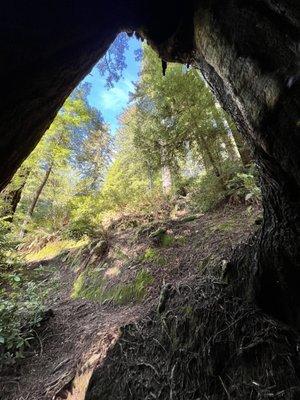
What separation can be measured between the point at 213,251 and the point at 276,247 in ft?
9.85

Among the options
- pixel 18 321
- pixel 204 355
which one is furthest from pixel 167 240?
pixel 204 355

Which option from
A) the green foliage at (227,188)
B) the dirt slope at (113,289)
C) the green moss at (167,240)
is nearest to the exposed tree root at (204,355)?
the dirt slope at (113,289)

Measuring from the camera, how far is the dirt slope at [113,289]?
15.0 ft

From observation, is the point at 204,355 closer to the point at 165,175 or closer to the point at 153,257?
the point at 153,257

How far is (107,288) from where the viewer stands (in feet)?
24.1

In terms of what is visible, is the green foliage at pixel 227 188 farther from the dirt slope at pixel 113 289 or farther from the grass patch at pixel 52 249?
the grass patch at pixel 52 249

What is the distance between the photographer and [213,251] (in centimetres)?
588

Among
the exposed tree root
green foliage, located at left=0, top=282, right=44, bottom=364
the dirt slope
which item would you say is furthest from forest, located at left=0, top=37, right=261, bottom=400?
the exposed tree root

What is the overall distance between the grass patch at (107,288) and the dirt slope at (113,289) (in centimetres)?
3

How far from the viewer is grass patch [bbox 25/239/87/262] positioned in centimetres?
1267

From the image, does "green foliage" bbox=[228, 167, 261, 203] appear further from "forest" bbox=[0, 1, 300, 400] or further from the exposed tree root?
the exposed tree root

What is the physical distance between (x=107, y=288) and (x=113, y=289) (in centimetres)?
30

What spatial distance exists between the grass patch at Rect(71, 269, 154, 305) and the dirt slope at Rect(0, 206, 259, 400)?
0.03 metres

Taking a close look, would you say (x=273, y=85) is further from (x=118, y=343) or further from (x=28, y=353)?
(x=28, y=353)
